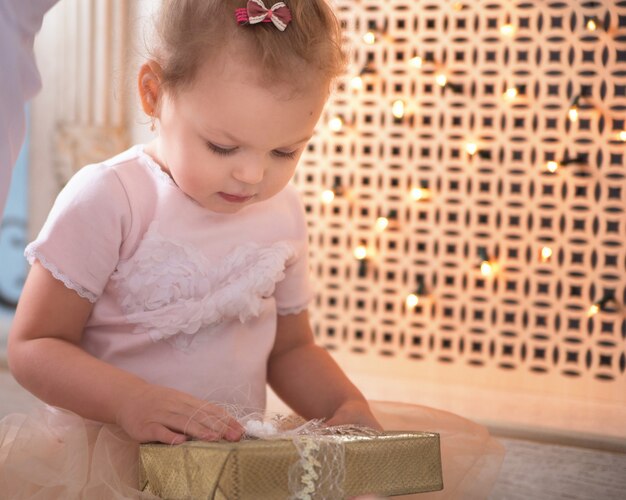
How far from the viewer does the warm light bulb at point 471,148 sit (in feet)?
6.16

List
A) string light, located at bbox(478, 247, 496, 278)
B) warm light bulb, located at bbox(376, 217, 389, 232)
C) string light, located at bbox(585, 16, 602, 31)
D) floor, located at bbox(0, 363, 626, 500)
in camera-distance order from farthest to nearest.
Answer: warm light bulb, located at bbox(376, 217, 389, 232)
string light, located at bbox(478, 247, 496, 278)
string light, located at bbox(585, 16, 602, 31)
floor, located at bbox(0, 363, 626, 500)

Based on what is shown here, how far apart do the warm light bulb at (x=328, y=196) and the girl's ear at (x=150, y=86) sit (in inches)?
41.6

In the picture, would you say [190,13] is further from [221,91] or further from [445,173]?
[445,173]

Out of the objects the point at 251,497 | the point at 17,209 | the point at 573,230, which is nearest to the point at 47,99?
the point at 17,209

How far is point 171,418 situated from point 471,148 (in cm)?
122

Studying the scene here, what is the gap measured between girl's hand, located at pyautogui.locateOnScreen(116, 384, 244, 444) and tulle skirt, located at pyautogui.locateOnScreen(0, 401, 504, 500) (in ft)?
0.13

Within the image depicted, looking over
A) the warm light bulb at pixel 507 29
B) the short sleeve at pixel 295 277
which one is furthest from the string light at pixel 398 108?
the short sleeve at pixel 295 277

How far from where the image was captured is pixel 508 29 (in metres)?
1.83

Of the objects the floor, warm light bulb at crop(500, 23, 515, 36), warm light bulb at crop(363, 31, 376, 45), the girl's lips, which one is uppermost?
warm light bulb at crop(500, 23, 515, 36)

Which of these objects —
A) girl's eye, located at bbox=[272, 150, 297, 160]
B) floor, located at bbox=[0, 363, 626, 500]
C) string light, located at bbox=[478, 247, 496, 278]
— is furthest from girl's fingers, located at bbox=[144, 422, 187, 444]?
string light, located at bbox=[478, 247, 496, 278]

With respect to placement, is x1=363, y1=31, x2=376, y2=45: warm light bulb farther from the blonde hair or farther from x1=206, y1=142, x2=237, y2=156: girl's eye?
x1=206, y1=142, x2=237, y2=156: girl's eye

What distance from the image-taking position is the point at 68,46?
213cm

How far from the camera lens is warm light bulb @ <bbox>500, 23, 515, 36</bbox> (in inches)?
72.1

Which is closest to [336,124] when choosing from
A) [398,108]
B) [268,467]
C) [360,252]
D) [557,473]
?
[398,108]
